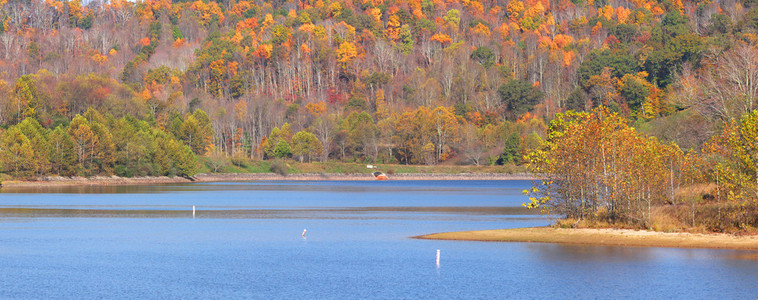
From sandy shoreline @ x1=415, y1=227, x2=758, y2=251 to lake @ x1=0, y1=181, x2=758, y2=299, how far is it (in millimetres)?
1222

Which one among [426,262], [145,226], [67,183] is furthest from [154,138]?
[426,262]

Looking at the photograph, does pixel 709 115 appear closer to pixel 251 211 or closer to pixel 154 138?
pixel 251 211

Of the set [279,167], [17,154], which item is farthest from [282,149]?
[17,154]

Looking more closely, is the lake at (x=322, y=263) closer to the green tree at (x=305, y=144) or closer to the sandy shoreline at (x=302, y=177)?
the sandy shoreline at (x=302, y=177)

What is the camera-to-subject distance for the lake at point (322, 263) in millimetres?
36469

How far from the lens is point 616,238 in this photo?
165 ft

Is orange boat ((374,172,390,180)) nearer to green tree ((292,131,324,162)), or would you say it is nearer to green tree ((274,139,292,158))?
green tree ((292,131,324,162))

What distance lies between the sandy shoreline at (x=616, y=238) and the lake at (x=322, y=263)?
1222mm

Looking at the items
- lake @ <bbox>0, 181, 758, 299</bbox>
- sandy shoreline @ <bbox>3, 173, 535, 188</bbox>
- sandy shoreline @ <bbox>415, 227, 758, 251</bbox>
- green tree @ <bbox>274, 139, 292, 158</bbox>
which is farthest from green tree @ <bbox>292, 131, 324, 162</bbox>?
sandy shoreline @ <bbox>415, 227, 758, 251</bbox>

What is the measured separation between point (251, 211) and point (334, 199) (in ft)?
81.1

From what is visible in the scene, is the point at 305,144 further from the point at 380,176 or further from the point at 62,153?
the point at 62,153

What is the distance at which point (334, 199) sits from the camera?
10612cm

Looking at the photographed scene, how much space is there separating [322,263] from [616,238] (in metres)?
18.0

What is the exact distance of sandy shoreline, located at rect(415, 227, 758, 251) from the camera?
157 ft
